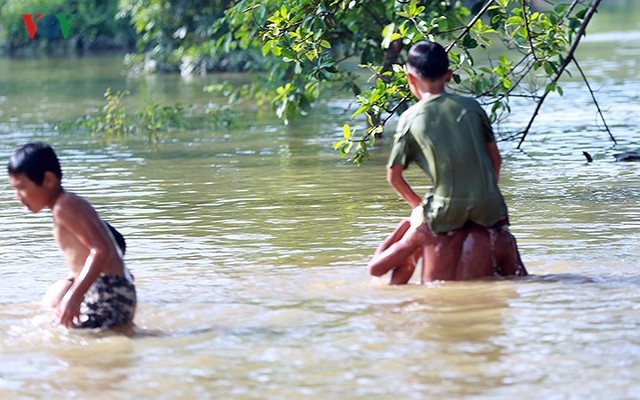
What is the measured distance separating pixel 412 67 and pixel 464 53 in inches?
115

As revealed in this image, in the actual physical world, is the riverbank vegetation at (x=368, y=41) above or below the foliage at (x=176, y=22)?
above

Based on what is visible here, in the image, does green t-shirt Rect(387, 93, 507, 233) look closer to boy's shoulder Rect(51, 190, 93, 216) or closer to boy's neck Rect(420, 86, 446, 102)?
boy's neck Rect(420, 86, 446, 102)

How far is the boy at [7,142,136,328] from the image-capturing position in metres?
6.48

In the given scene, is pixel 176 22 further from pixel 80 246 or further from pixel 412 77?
pixel 80 246

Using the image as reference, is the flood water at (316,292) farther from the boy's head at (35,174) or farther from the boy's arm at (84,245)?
the boy's head at (35,174)

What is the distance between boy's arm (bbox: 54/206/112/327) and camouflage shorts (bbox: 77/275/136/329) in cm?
8

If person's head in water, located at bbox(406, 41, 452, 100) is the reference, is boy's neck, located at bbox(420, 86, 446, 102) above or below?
below

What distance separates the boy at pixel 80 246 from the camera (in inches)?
255

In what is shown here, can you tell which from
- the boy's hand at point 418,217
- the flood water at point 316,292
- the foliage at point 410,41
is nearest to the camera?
the flood water at point 316,292

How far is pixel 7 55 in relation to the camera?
149 feet

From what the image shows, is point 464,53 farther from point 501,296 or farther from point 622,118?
point 622,118

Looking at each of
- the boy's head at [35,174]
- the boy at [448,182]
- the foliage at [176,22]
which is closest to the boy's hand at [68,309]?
the boy's head at [35,174]

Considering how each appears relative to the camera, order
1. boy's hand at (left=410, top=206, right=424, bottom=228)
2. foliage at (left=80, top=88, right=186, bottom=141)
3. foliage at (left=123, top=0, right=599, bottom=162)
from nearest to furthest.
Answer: boy's hand at (left=410, top=206, right=424, bottom=228) < foliage at (left=123, top=0, right=599, bottom=162) < foliage at (left=80, top=88, right=186, bottom=141)

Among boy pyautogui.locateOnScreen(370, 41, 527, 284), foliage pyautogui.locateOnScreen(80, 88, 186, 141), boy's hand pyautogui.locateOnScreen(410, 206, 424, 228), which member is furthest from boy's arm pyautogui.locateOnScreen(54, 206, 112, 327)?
foliage pyautogui.locateOnScreen(80, 88, 186, 141)
